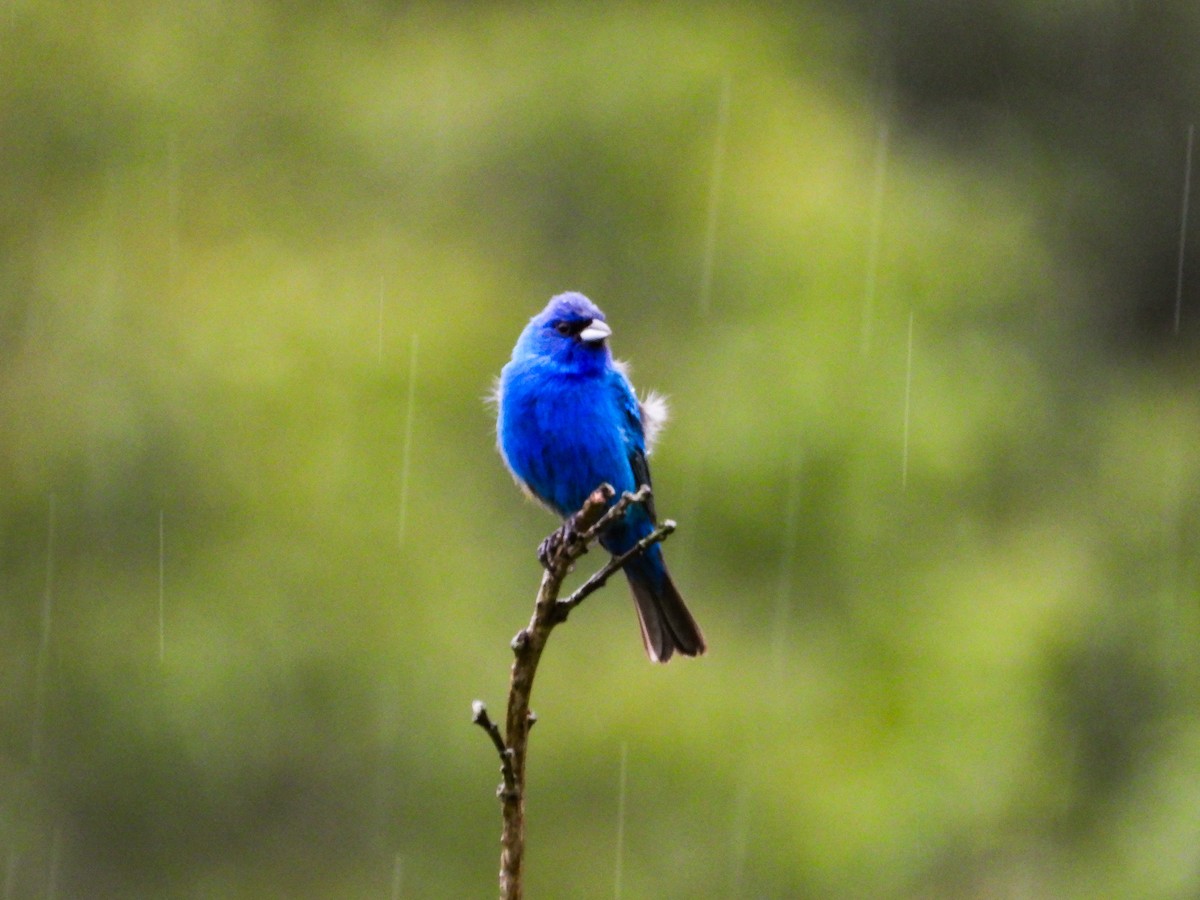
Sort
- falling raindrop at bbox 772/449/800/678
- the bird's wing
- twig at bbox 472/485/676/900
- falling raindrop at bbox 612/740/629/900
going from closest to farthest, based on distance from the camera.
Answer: twig at bbox 472/485/676/900 < the bird's wing < falling raindrop at bbox 612/740/629/900 < falling raindrop at bbox 772/449/800/678

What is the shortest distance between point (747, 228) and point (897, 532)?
6.93 feet

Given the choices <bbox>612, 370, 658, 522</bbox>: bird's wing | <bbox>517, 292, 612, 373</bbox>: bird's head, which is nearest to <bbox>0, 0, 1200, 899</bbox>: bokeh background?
<bbox>612, 370, 658, 522</bbox>: bird's wing

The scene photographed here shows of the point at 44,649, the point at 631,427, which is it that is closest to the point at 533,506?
the point at 44,649

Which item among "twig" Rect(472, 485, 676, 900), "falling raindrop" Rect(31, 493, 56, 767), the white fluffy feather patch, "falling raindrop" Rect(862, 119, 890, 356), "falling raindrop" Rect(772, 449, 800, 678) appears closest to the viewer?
"twig" Rect(472, 485, 676, 900)

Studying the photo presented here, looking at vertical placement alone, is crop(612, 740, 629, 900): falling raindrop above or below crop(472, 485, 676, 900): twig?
below

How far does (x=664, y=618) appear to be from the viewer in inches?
217

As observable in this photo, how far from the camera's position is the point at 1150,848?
395 inches

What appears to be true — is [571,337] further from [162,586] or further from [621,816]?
[162,586]

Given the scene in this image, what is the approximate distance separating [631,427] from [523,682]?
116 inches

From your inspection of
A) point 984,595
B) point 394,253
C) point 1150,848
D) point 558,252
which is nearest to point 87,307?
point 394,253

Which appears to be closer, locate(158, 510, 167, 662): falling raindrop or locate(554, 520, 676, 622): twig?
locate(554, 520, 676, 622): twig

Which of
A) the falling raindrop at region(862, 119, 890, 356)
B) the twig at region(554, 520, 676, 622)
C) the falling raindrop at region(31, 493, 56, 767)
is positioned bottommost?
the falling raindrop at region(31, 493, 56, 767)

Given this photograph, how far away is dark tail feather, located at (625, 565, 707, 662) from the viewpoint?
18.0 ft

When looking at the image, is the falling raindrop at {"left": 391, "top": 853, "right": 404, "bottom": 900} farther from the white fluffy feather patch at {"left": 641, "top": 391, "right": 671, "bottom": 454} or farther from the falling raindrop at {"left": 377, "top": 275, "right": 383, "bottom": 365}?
the white fluffy feather patch at {"left": 641, "top": 391, "right": 671, "bottom": 454}
